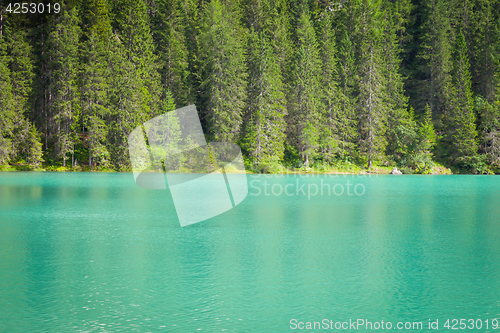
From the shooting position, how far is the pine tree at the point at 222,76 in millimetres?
57750

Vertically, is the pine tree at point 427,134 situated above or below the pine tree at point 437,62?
below

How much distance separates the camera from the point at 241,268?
12.5 m

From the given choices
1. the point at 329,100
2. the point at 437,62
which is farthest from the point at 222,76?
the point at 437,62

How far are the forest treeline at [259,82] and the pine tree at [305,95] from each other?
18 cm

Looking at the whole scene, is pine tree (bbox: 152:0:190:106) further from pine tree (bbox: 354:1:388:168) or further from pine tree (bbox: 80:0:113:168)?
pine tree (bbox: 354:1:388:168)

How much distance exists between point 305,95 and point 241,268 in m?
49.5

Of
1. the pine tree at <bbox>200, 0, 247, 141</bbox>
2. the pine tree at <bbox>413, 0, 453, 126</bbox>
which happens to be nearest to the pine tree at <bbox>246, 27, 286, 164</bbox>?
the pine tree at <bbox>200, 0, 247, 141</bbox>

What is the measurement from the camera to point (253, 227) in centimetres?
1903

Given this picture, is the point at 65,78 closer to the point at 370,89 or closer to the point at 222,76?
the point at 222,76

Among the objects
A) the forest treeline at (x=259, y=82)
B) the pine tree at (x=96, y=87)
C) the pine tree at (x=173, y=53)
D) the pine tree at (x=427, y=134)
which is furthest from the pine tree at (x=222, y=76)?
the pine tree at (x=427, y=134)

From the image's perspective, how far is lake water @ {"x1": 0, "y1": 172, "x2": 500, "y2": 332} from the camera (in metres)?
9.25

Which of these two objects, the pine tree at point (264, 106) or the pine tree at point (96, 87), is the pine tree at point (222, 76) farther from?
the pine tree at point (96, 87)

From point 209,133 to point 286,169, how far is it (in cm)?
1060

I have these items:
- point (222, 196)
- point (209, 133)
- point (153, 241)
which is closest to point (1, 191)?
point (222, 196)
